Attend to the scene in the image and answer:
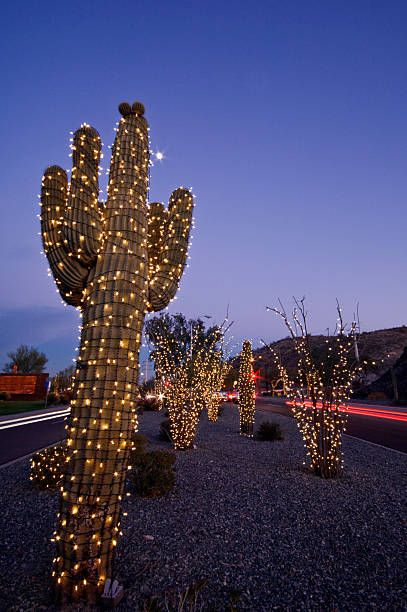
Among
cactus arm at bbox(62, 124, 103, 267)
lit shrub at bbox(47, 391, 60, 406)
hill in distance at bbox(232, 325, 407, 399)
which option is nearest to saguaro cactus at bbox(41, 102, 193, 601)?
cactus arm at bbox(62, 124, 103, 267)

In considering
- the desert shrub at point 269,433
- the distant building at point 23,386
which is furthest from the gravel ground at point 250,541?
the distant building at point 23,386

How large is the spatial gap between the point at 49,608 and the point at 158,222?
139 inches

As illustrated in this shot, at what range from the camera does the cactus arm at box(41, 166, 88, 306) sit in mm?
3109

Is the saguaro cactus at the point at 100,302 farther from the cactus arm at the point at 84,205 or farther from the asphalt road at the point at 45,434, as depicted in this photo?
the asphalt road at the point at 45,434

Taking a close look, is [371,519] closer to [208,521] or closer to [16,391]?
[208,521]

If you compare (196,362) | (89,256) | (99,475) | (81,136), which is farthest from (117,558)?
(196,362)

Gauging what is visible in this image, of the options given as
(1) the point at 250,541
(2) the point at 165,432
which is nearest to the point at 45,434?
(2) the point at 165,432

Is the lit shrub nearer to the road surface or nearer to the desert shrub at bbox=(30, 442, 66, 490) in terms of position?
the road surface

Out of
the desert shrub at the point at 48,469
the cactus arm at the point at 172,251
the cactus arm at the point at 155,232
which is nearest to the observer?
the cactus arm at the point at 172,251

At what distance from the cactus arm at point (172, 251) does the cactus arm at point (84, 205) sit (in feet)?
2.21

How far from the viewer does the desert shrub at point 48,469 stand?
5871mm

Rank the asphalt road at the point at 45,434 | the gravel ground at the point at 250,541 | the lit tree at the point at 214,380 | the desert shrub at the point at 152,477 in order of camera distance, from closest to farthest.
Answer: the gravel ground at the point at 250,541 → the desert shrub at the point at 152,477 → the asphalt road at the point at 45,434 → the lit tree at the point at 214,380

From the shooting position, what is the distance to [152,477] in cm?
546

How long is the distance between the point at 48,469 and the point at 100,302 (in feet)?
14.7
